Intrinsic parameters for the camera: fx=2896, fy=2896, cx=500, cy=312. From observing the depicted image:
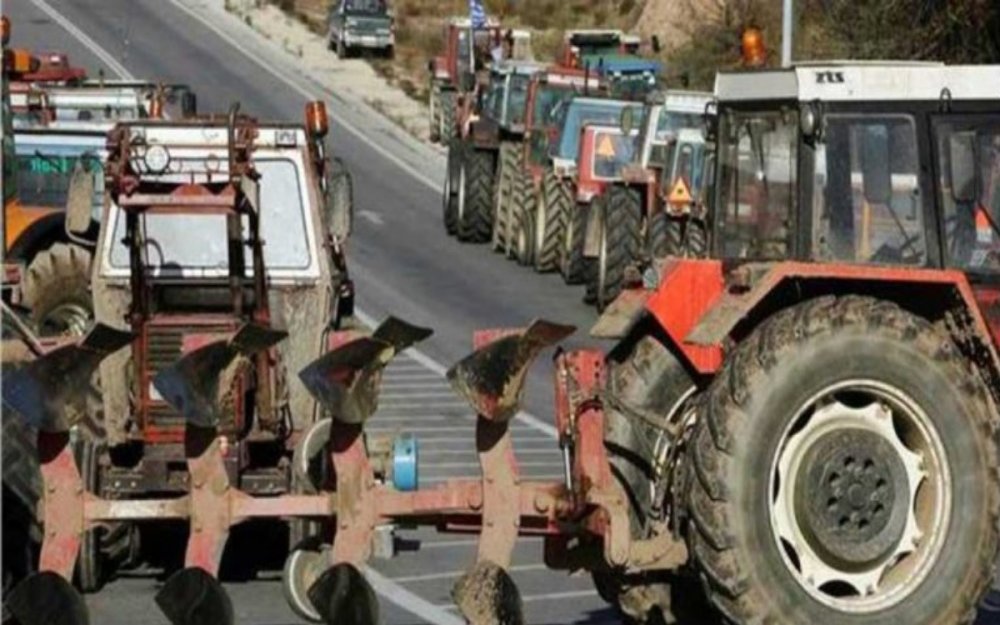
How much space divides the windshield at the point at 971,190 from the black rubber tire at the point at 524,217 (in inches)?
968

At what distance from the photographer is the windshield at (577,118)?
35781mm

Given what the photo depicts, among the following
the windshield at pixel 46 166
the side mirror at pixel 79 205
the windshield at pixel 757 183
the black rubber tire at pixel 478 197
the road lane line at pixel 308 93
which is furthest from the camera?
the road lane line at pixel 308 93

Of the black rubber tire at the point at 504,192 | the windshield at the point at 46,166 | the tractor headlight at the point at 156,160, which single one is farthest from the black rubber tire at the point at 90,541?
the black rubber tire at the point at 504,192

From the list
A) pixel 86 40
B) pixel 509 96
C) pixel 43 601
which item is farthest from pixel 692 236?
pixel 86 40

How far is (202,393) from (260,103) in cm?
4293

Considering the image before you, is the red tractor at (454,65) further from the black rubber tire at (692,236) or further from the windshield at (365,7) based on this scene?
the black rubber tire at (692,236)

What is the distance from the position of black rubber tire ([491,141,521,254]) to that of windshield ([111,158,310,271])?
1932 cm

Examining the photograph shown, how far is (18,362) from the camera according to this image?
11.3 metres

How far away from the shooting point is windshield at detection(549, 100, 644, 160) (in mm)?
35781

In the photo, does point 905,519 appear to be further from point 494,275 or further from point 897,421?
point 494,275

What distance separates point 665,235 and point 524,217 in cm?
819

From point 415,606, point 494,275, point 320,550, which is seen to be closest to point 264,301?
point 415,606

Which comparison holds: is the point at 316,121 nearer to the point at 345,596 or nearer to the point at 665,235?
the point at 665,235

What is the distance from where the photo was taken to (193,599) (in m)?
11.2
